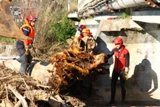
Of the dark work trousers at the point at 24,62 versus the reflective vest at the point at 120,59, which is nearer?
the reflective vest at the point at 120,59

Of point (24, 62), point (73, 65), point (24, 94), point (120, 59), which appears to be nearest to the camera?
point (24, 94)

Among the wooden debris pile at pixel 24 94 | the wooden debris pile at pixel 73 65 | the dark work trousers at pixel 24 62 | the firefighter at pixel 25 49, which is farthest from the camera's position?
the dark work trousers at pixel 24 62

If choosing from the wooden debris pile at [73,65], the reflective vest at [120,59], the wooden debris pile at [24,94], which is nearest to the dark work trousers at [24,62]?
the wooden debris pile at [73,65]

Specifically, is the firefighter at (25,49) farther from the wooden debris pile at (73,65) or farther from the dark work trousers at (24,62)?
the wooden debris pile at (73,65)

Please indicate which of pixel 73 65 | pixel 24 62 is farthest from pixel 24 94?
pixel 24 62

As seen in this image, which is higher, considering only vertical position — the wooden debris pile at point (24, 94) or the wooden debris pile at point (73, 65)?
the wooden debris pile at point (73, 65)

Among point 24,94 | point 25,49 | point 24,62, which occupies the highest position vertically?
point 25,49

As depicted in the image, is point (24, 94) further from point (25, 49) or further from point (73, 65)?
point (25, 49)

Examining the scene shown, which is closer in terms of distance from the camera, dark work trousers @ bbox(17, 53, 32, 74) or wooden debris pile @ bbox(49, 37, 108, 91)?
wooden debris pile @ bbox(49, 37, 108, 91)

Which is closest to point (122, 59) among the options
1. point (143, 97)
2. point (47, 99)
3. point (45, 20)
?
point (143, 97)

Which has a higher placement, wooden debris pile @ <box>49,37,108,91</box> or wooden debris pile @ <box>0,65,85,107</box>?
wooden debris pile @ <box>49,37,108,91</box>

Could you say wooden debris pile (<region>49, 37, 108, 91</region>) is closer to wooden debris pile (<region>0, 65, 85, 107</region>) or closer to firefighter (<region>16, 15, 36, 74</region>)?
wooden debris pile (<region>0, 65, 85, 107</region>)

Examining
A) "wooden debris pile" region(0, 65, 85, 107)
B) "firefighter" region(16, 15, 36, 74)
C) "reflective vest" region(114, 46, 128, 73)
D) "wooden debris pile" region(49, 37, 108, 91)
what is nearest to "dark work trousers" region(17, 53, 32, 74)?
"firefighter" region(16, 15, 36, 74)

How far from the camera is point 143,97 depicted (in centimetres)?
1037
